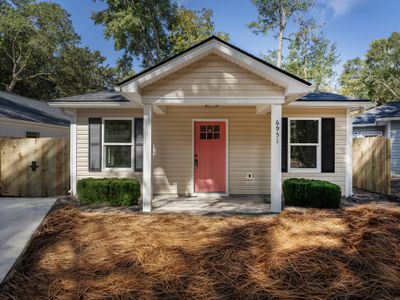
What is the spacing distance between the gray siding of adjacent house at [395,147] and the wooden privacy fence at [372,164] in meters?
5.62

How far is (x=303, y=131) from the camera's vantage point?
7570 millimetres

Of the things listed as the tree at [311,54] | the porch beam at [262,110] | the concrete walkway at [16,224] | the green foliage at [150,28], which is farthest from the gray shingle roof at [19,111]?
the tree at [311,54]

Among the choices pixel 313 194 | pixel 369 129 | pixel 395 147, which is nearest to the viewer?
pixel 313 194

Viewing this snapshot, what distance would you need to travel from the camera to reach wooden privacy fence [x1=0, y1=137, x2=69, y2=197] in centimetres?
693

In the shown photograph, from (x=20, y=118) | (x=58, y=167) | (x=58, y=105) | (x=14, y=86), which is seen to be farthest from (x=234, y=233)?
(x=14, y=86)

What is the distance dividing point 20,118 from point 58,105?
5115 millimetres

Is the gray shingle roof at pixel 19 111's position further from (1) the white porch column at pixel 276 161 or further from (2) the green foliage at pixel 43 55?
(2) the green foliage at pixel 43 55

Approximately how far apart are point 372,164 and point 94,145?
336 inches

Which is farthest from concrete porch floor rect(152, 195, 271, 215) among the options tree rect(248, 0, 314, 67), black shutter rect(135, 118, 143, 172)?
tree rect(248, 0, 314, 67)

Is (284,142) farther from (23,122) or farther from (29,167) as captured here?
(23,122)

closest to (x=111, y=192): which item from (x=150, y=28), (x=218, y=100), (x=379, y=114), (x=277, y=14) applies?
(x=218, y=100)

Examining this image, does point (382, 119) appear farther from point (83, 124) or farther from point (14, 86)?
point (14, 86)

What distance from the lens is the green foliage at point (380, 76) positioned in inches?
1081

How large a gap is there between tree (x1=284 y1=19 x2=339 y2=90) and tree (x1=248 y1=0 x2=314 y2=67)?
3.27 ft
